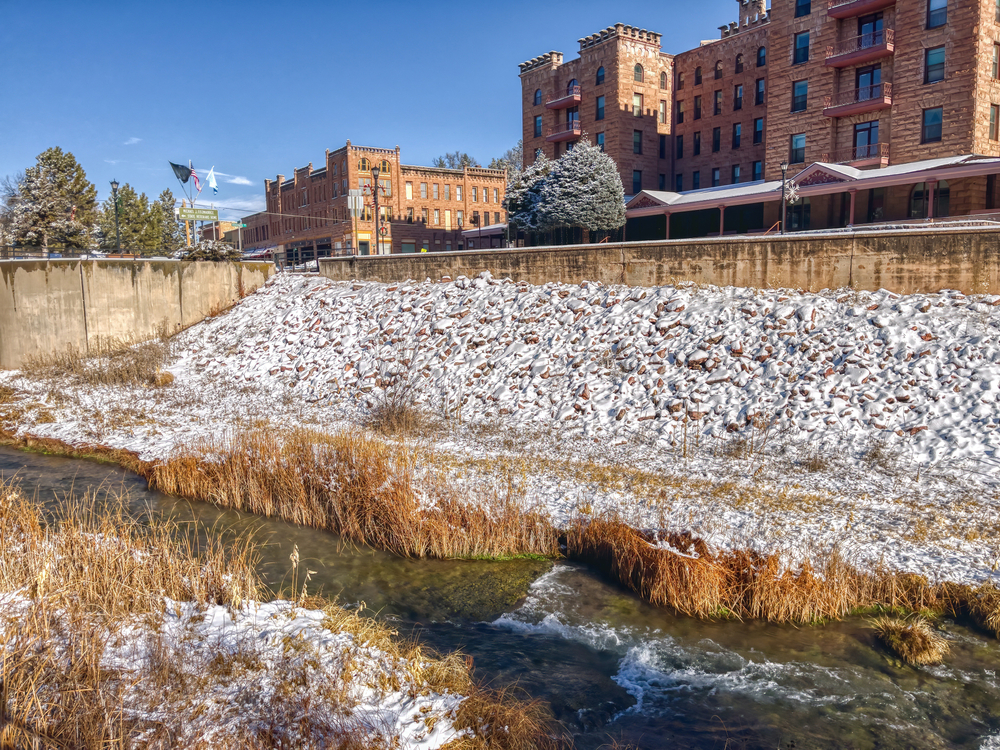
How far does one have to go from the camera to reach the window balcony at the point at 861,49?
31547 millimetres

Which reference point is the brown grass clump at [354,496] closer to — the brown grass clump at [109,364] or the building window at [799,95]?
the brown grass clump at [109,364]

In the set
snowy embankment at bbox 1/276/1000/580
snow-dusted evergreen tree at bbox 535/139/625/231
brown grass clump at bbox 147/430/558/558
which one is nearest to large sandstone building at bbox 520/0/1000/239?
snow-dusted evergreen tree at bbox 535/139/625/231

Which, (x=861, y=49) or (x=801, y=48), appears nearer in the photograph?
(x=861, y=49)

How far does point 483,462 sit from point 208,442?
613cm

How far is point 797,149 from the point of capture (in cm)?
3600

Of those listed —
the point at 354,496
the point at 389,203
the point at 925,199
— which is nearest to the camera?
the point at 354,496

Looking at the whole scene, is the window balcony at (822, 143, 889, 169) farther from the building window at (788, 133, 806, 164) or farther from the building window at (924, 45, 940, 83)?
the building window at (924, 45, 940, 83)

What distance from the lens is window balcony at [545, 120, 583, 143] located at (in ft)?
156

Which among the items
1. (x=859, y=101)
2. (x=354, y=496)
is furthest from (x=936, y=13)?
(x=354, y=496)

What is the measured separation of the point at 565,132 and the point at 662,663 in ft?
148

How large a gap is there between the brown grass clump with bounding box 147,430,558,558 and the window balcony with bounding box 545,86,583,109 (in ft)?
131

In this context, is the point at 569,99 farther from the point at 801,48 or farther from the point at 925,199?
the point at 925,199

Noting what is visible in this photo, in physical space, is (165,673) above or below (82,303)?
below

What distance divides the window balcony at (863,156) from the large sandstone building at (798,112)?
0.09m
